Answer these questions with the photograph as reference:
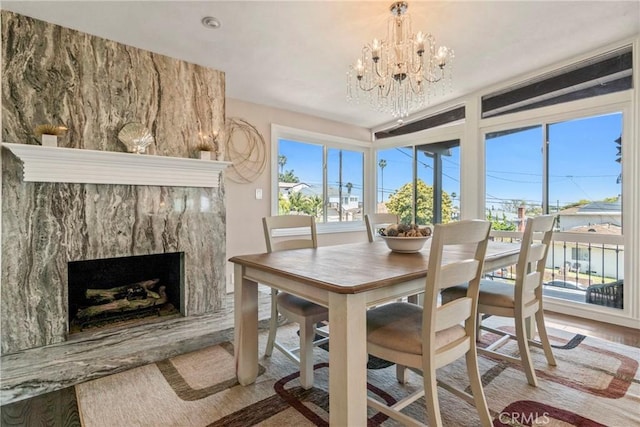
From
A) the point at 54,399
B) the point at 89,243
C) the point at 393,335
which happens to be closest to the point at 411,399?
the point at 393,335

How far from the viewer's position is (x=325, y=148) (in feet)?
15.5

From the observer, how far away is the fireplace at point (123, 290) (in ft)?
8.50

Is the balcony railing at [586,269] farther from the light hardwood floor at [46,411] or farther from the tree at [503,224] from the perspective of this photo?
the light hardwood floor at [46,411]

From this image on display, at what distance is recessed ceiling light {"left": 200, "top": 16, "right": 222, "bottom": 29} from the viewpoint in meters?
2.32

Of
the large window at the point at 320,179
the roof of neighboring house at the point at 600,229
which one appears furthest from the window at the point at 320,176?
the roof of neighboring house at the point at 600,229

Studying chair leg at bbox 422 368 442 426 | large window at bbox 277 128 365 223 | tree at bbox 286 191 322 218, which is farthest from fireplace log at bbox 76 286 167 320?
chair leg at bbox 422 368 442 426

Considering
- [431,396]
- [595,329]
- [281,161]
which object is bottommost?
[595,329]

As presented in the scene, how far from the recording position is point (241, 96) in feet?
12.0

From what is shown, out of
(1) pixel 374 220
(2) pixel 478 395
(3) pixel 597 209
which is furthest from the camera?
(3) pixel 597 209

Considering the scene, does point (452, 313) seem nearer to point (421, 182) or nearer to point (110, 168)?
point (110, 168)

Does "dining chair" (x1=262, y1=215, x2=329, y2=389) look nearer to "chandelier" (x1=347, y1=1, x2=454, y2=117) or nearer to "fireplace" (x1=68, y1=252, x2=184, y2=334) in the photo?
"fireplace" (x1=68, y1=252, x2=184, y2=334)

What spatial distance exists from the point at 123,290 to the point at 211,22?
7.55 ft

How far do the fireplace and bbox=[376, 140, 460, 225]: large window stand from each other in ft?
10.8

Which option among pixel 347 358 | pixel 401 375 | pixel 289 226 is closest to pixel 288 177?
pixel 289 226
